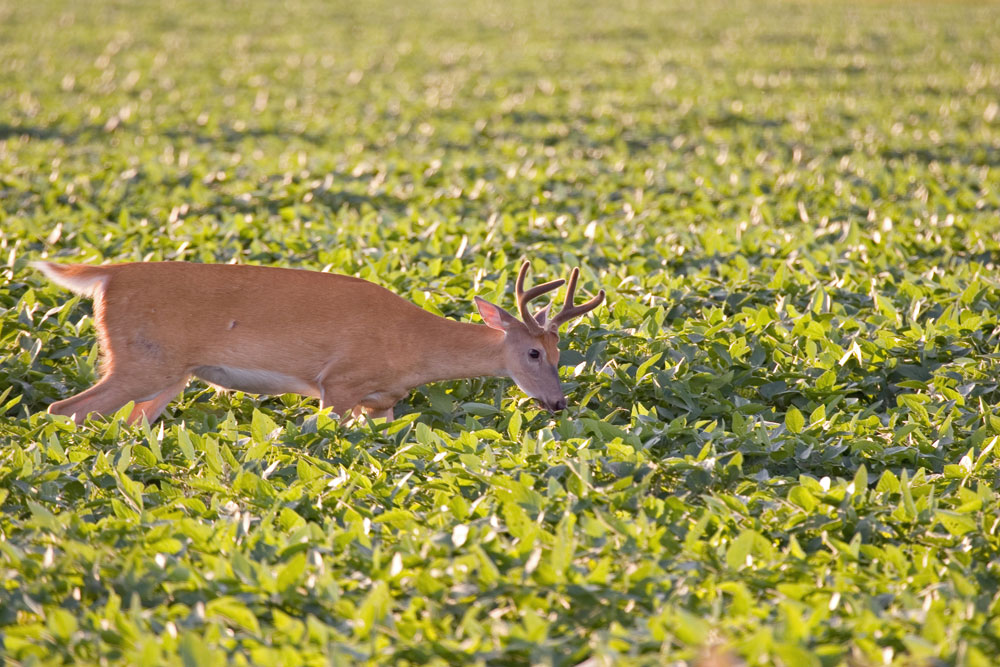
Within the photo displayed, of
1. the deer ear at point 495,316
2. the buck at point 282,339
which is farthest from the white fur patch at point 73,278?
the deer ear at point 495,316

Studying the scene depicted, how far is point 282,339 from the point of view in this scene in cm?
583

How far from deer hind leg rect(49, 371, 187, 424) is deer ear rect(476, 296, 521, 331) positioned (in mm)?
1615

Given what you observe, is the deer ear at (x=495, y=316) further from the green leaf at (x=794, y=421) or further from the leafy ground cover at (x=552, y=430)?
the green leaf at (x=794, y=421)

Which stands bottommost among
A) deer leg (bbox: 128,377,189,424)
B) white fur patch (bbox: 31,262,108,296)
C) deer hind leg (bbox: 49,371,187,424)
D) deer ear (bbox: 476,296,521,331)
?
deer leg (bbox: 128,377,189,424)

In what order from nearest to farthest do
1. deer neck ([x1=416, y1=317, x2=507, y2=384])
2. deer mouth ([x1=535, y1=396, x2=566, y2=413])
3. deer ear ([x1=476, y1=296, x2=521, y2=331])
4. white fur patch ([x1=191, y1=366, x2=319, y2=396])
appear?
white fur patch ([x1=191, y1=366, x2=319, y2=396]), deer mouth ([x1=535, y1=396, x2=566, y2=413]), deer neck ([x1=416, y1=317, x2=507, y2=384]), deer ear ([x1=476, y1=296, x2=521, y2=331])

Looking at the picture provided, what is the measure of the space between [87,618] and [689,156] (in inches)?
433

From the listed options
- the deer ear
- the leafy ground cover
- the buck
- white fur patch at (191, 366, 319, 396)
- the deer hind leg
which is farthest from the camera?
the deer ear

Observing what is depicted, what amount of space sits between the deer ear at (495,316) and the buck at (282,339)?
12 millimetres

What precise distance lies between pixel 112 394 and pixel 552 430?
2099 millimetres

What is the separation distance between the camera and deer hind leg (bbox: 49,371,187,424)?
554 cm

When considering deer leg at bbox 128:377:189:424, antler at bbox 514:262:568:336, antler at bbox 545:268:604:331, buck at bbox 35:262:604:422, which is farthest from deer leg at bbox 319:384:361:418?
antler at bbox 545:268:604:331

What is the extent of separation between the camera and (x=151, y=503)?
449 centimetres

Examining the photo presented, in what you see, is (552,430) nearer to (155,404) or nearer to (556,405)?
(556,405)

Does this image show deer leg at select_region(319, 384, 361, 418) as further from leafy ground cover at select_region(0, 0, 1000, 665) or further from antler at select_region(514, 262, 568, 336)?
antler at select_region(514, 262, 568, 336)
